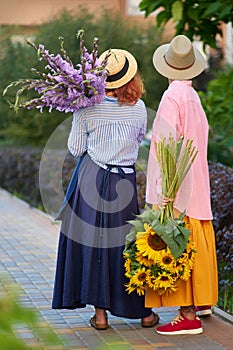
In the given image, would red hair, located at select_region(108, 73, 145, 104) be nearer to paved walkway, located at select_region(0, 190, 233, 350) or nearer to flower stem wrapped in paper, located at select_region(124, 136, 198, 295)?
flower stem wrapped in paper, located at select_region(124, 136, 198, 295)

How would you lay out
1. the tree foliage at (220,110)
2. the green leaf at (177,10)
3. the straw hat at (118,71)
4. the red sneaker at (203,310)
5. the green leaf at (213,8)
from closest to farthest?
1. the straw hat at (118,71)
2. the red sneaker at (203,310)
3. the green leaf at (177,10)
4. the green leaf at (213,8)
5. the tree foliage at (220,110)

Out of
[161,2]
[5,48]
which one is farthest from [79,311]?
[5,48]

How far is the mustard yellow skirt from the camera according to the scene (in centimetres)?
492

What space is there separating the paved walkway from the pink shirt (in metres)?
0.79

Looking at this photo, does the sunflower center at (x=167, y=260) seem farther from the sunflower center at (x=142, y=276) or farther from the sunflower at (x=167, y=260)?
the sunflower center at (x=142, y=276)

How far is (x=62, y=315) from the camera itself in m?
5.61

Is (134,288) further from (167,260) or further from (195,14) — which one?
(195,14)

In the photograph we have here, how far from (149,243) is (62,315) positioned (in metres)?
1.15

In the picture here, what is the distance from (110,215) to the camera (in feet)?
16.4

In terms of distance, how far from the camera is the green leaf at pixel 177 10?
8.06 meters

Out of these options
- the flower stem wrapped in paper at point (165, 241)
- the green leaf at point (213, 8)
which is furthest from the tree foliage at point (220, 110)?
the flower stem wrapped in paper at point (165, 241)

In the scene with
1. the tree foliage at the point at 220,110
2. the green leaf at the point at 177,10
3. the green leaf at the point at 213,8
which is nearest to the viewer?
the green leaf at the point at 177,10

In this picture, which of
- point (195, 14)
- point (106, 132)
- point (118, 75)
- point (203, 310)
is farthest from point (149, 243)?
point (195, 14)

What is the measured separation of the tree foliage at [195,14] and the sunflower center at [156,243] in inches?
150
